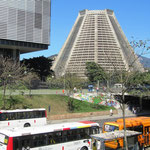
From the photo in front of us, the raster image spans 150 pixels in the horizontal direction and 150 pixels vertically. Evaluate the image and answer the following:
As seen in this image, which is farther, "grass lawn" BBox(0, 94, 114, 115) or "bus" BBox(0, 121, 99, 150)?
"grass lawn" BBox(0, 94, 114, 115)

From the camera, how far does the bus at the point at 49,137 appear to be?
1438 cm

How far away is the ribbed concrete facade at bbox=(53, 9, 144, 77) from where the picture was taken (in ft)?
397

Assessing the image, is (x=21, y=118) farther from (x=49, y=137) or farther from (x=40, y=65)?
(x=40, y=65)

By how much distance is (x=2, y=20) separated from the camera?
192 feet

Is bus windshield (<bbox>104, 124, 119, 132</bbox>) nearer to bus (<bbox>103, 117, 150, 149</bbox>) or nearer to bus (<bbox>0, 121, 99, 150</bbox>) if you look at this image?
bus (<bbox>103, 117, 150, 149</bbox>)

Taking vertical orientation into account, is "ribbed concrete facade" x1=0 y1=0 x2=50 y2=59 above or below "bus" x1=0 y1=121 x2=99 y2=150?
above

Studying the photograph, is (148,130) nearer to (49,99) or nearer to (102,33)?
(49,99)

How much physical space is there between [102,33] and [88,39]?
30.2ft

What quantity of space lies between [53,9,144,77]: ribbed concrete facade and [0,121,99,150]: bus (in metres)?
96.9

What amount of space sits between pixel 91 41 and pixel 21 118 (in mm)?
106047

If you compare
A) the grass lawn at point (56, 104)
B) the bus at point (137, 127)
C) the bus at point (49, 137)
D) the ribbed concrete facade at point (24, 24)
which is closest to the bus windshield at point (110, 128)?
the bus at point (137, 127)

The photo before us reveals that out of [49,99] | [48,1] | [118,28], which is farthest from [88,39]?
[49,99]

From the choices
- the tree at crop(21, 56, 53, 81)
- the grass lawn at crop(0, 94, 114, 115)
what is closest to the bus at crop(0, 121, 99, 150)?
the grass lawn at crop(0, 94, 114, 115)

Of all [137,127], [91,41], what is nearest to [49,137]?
[137,127]
